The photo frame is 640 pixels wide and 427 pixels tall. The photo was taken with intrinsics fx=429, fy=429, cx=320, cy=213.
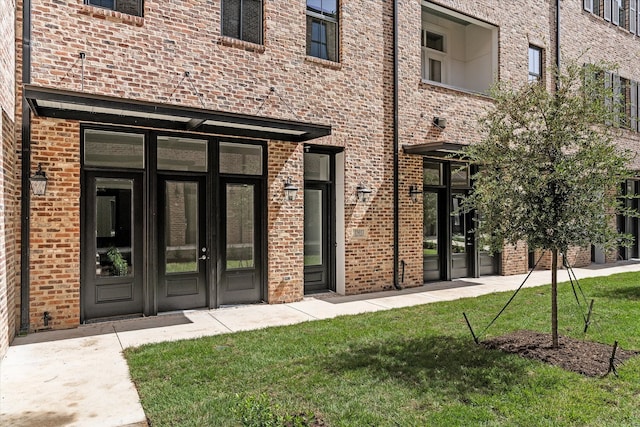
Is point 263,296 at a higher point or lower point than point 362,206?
lower

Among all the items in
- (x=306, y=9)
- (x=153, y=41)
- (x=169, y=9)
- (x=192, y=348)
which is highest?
(x=306, y=9)

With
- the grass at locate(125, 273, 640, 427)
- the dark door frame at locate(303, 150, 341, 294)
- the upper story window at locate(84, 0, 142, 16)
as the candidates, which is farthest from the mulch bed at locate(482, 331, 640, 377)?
the upper story window at locate(84, 0, 142, 16)

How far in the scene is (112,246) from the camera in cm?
669

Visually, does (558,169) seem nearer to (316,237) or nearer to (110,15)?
(316,237)

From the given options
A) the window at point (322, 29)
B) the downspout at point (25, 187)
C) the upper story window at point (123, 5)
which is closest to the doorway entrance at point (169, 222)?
the downspout at point (25, 187)

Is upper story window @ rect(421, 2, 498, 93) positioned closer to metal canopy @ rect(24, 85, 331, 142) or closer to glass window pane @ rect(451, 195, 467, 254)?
glass window pane @ rect(451, 195, 467, 254)

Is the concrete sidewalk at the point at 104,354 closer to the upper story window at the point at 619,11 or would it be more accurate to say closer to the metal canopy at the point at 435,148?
the metal canopy at the point at 435,148

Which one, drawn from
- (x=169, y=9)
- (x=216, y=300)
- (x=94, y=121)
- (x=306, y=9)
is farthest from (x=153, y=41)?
(x=216, y=300)

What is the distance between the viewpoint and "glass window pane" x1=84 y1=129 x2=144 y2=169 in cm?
654

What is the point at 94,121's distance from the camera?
249 inches

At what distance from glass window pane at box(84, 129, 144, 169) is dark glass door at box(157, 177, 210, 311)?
545 millimetres

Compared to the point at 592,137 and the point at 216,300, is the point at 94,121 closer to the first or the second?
the point at 216,300

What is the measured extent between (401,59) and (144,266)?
22.5ft

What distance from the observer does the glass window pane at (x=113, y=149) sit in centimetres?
654
